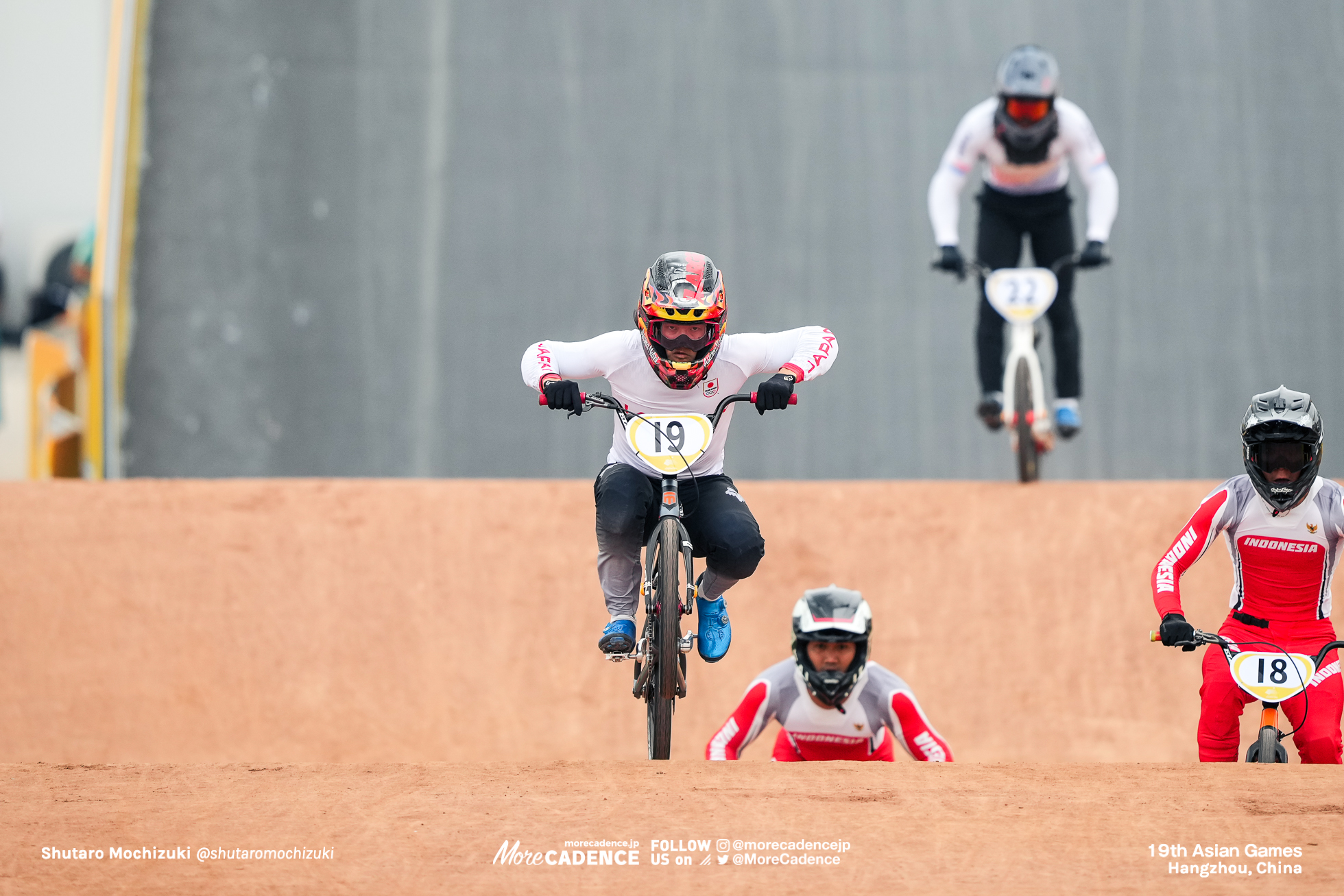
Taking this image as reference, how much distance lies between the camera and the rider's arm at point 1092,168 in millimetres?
9219

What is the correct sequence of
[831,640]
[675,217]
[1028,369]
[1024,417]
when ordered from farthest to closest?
1. [675,217]
2. [1024,417]
3. [1028,369]
4. [831,640]

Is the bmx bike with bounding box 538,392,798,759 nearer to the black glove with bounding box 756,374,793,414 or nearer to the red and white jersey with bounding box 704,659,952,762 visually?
the black glove with bounding box 756,374,793,414

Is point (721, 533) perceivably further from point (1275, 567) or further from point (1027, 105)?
point (1027, 105)

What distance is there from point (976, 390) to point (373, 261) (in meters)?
5.69

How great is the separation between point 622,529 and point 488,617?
3780mm

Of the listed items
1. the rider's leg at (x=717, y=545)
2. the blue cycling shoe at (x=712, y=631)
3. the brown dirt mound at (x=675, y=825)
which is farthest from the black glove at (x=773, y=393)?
the brown dirt mound at (x=675, y=825)

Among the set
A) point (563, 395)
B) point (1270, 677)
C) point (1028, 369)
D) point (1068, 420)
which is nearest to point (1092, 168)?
point (1028, 369)

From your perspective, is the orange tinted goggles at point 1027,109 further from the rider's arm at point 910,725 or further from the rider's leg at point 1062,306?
the rider's arm at point 910,725

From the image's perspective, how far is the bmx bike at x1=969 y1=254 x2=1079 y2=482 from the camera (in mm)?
9305

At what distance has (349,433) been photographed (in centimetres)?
1435

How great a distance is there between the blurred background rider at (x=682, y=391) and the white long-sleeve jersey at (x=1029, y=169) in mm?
3358

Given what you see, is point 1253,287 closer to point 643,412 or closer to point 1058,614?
point 1058,614

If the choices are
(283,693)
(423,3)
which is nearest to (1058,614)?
(283,693)

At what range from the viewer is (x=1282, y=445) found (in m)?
5.90
